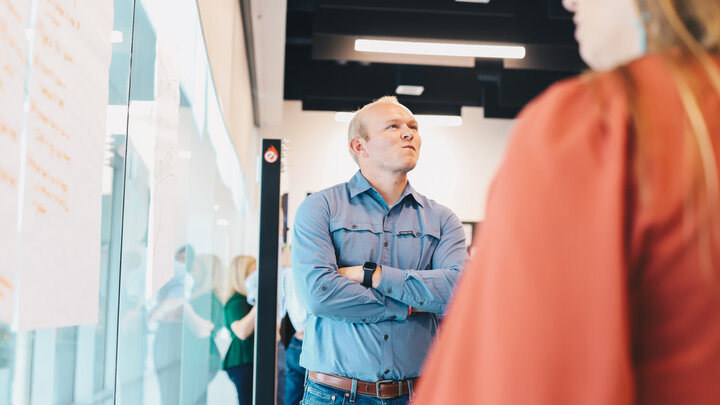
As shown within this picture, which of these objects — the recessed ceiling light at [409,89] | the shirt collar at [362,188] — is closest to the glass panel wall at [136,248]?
the shirt collar at [362,188]

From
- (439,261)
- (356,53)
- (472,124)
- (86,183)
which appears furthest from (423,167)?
(86,183)

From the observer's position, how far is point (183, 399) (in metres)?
3.32

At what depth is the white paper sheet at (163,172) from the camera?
1.64 m

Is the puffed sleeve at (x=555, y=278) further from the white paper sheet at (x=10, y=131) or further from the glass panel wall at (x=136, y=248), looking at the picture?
the glass panel wall at (x=136, y=248)

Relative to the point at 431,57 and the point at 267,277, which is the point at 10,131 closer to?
the point at 267,277

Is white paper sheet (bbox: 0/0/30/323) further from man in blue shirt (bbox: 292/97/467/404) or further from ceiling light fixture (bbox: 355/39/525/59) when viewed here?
ceiling light fixture (bbox: 355/39/525/59)

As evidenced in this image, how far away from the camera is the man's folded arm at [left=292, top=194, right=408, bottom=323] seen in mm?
1996

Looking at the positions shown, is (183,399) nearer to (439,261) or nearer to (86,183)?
(439,261)

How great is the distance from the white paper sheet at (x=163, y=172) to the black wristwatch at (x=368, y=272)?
618 mm

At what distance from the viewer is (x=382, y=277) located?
2016mm

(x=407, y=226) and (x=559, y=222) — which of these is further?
(x=407, y=226)

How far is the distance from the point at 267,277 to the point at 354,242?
856 mm

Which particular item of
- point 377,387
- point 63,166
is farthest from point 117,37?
point 377,387

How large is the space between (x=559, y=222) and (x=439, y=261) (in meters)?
1.73
